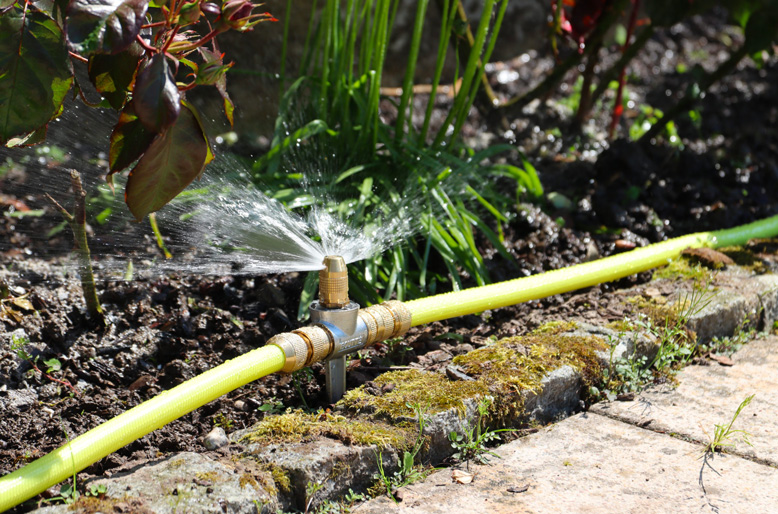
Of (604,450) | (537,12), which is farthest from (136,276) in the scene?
(537,12)

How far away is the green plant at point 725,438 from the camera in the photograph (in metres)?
1.70

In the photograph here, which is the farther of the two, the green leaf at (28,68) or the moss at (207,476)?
the moss at (207,476)

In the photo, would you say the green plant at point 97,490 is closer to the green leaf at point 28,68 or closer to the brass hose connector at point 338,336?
the brass hose connector at point 338,336

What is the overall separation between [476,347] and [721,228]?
1535 mm

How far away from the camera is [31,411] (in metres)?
1.69

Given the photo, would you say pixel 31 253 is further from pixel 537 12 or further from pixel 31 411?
A: pixel 537 12

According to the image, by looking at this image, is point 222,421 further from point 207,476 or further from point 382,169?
point 382,169

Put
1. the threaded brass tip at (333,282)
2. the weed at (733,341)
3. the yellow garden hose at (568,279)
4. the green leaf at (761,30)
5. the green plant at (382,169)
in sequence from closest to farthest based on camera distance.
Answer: the threaded brass tip at (333,282)
the yellow garden hose at (568,279)
the weed at (733,341)
the green plant at (382,169)
the green leaf at (761,30)

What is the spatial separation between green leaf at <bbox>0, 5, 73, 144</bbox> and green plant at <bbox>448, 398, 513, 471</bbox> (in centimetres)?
103

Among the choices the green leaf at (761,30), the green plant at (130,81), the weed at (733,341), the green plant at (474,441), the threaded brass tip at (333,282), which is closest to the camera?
the green plant at (130,81)

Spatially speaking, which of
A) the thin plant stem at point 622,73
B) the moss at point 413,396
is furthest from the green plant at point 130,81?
the thin plant stem at point 622,73

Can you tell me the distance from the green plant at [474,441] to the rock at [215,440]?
1.56 ft

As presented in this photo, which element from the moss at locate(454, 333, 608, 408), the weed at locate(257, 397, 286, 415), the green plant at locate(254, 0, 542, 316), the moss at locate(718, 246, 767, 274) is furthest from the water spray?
the moss at locate(718, 246, 767, 274)

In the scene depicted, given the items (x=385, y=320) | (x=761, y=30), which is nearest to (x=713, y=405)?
(x=385, y=320)
